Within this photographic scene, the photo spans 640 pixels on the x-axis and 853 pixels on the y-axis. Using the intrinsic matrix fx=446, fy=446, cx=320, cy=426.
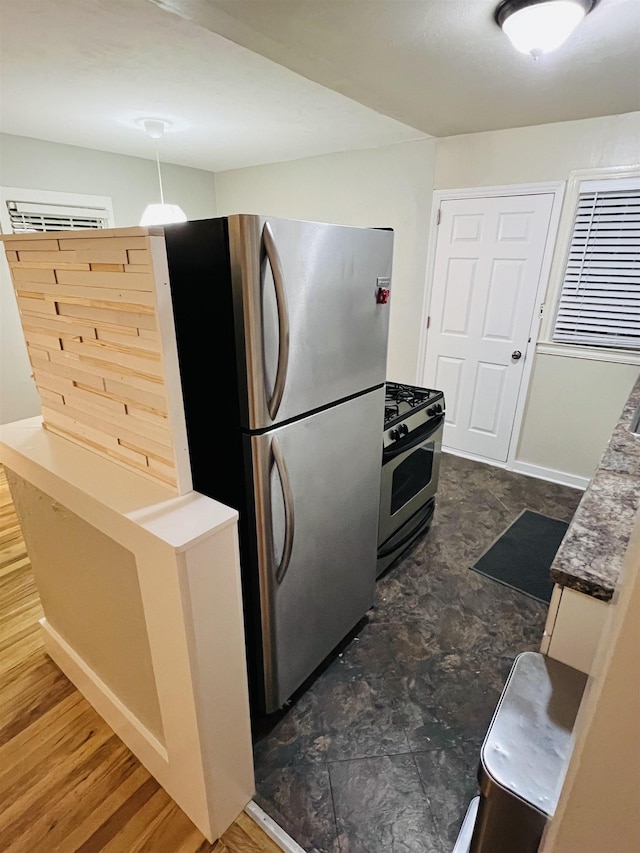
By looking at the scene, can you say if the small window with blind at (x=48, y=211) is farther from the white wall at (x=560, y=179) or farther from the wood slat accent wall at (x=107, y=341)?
the white wall at (x=560, y=179)

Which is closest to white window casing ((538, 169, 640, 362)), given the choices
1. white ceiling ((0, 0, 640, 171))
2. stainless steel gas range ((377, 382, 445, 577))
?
white ceiling ((0, 0, 640, 171))

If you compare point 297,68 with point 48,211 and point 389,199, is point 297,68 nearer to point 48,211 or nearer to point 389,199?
point 389,199

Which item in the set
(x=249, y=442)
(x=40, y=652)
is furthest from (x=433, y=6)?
(x=40, y=652)

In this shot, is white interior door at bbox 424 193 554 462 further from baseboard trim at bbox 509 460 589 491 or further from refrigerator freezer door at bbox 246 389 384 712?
refrigerator freezer door at bbox 246 389 384 712

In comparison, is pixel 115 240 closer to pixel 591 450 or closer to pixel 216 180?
pixel 591 450

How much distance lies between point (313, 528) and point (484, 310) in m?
2.68

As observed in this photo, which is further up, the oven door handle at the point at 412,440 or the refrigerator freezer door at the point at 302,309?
the refrigerator freezer door at the point at 302,309

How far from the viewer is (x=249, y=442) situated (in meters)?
1.26

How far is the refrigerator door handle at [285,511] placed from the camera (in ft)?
4.25

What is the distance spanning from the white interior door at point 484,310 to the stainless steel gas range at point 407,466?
120 cm

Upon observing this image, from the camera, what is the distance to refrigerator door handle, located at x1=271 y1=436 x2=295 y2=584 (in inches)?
51.0

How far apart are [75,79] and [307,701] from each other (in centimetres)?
317

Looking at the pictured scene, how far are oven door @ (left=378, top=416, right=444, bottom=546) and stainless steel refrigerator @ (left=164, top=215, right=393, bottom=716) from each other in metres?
0.33

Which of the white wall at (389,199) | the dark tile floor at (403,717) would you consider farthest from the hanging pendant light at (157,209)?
the dark tile floor at (403,717)
